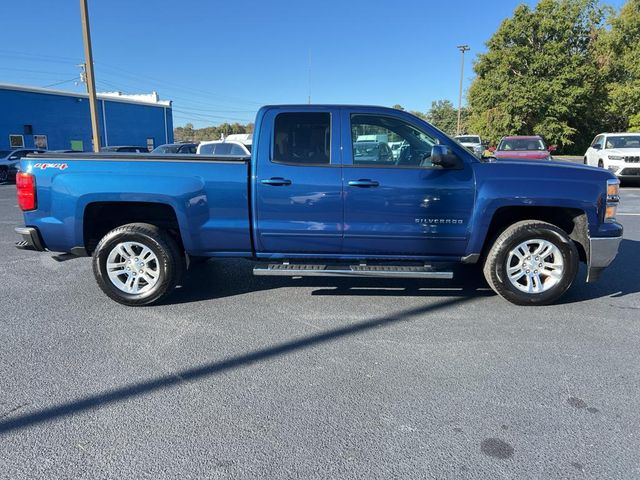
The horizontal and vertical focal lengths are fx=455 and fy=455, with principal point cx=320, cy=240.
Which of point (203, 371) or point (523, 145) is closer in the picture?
point (203, 371)

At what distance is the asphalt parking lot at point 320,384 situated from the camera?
2379 mm

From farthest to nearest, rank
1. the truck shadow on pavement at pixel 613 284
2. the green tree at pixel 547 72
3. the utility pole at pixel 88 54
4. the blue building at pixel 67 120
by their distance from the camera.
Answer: the green tree at pixel 547 72
the blue building at pixel 67 120
the utility pole at pixel 88 54
the truck shadow on pavement at pixel 613 284

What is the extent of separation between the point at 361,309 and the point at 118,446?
2547mm

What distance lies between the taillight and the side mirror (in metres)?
3.81

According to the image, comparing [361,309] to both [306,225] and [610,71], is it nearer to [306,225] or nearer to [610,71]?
[306,225]

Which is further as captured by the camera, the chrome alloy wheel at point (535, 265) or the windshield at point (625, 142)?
the windshield at point (625, 142)

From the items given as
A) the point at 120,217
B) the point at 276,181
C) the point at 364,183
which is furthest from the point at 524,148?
the point at 120,217

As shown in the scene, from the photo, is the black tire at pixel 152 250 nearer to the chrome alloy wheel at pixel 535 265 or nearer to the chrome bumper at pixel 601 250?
the chrome alloy wheel at pixel 535 265

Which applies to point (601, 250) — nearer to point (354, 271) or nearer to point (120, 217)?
point (354, 271)

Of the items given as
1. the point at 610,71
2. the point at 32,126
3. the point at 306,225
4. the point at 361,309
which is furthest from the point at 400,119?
the point at 610,71

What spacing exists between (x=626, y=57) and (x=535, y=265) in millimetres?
33191

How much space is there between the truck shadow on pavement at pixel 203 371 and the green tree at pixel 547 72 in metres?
34.2

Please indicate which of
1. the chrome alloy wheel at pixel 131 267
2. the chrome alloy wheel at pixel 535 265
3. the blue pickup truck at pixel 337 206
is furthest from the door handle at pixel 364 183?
the chrome alloy wheel at pixel 131 267

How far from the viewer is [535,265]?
4469mm
